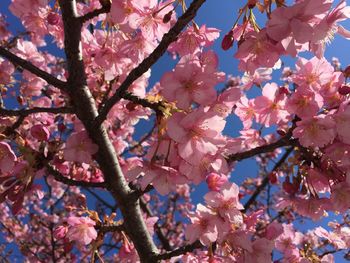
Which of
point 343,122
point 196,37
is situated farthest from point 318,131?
point 196,37

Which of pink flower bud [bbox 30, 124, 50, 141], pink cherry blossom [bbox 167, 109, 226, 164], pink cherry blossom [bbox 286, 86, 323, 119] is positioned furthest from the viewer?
pink flower bud [bbox 30, 124, 50, 141]

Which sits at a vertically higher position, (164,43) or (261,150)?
(164,43)

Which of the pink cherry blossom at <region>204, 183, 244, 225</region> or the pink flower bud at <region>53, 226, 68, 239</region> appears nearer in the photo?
the pink cherry blossom at <region>204, 183, 244, 225</region>

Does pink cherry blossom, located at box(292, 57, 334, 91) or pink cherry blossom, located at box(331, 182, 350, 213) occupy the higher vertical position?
pink cherry blossom, located at box(292, 57, 334, 91)

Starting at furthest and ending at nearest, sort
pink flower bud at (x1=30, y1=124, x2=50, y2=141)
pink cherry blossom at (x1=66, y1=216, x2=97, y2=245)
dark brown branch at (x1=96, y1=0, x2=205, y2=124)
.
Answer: pink cherry blossom at (x1=66, y1=216, x2=97, y2=245)
pink flower bud at (x1=30, y1=124, x2=50, y2=141)
dark brown branch at (x1=96, y1=0, x2=205, y2=124)

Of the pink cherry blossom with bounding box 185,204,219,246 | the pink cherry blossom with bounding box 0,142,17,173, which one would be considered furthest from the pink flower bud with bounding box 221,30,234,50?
the pink cherry blossom with bounding box 0,142,17,173

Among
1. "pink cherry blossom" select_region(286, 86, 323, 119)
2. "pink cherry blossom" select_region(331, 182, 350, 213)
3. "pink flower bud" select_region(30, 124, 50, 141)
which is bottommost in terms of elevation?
"pink cherry blossom" select_region(331, 182, 350, 213)

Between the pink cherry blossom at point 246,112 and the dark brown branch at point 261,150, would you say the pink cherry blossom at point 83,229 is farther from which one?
the pink cherry blossom at point 246,112

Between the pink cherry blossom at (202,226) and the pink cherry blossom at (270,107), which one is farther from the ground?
the pink cherry blossom at (270,107)

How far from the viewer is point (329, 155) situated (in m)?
1.82

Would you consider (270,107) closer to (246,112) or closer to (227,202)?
(246,112)

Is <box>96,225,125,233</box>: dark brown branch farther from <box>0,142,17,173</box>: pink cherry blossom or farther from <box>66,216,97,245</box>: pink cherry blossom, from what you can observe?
<box>0,142,17,173</box>: pink cherry blossom

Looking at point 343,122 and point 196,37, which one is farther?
point 196,37

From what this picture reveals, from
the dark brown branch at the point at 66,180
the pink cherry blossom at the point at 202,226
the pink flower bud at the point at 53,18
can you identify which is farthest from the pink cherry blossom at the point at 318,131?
the pink flower bud at the point at 53,18
